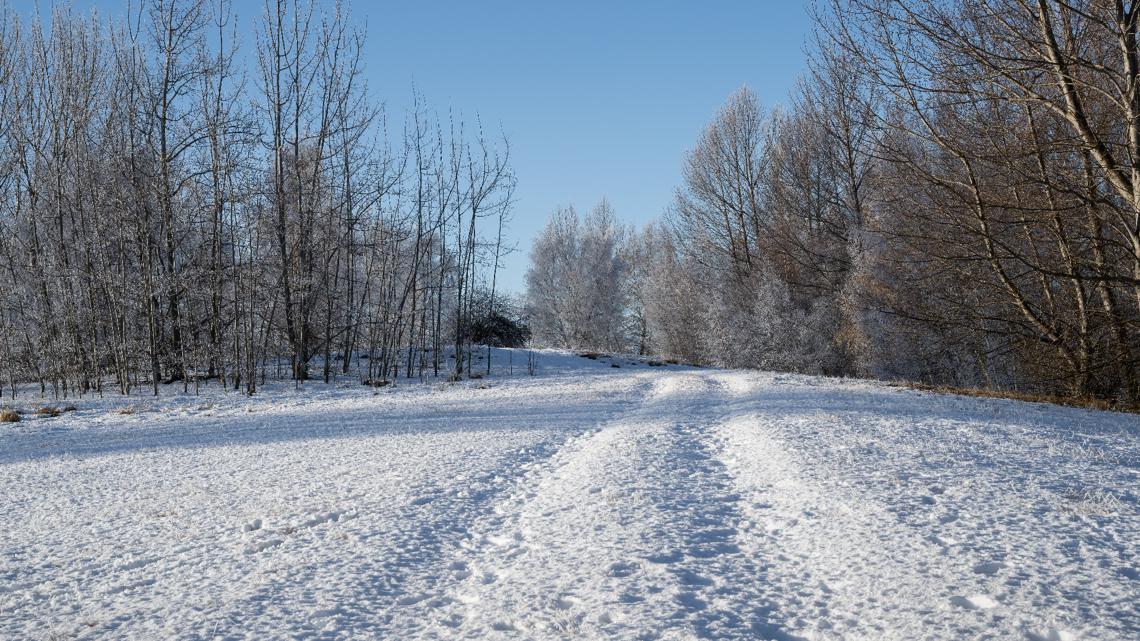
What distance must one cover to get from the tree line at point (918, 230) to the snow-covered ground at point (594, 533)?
10.5 ft

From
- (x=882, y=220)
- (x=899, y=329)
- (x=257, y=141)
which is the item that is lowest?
(x=899, y=329)

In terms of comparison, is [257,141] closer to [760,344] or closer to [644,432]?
[644,432]

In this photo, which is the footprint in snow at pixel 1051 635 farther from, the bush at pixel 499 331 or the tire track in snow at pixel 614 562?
the bush at pixel 499 331

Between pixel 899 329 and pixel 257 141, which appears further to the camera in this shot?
pixel 899 329

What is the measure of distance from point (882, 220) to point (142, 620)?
789 inches

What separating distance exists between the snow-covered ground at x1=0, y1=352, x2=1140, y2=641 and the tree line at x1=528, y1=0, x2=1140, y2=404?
10.5ft

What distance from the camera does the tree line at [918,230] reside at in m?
7.20

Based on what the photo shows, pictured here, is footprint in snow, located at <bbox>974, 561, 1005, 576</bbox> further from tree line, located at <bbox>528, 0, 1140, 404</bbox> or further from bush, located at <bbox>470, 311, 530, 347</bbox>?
bush, located at <bbox>470, 311, 530, 347</bbox>

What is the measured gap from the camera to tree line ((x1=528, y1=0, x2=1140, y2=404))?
283 inches

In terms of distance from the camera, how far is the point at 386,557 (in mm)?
3924

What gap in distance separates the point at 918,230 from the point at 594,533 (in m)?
10.2

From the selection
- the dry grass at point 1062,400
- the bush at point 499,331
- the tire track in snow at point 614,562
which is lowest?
the tire track in snow at point 614,562

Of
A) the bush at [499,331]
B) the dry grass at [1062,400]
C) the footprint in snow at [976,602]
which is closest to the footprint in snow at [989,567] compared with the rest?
the footprint in snow at [976,602]

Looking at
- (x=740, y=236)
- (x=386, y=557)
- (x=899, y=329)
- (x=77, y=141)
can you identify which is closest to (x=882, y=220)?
(x=899, y=329)
